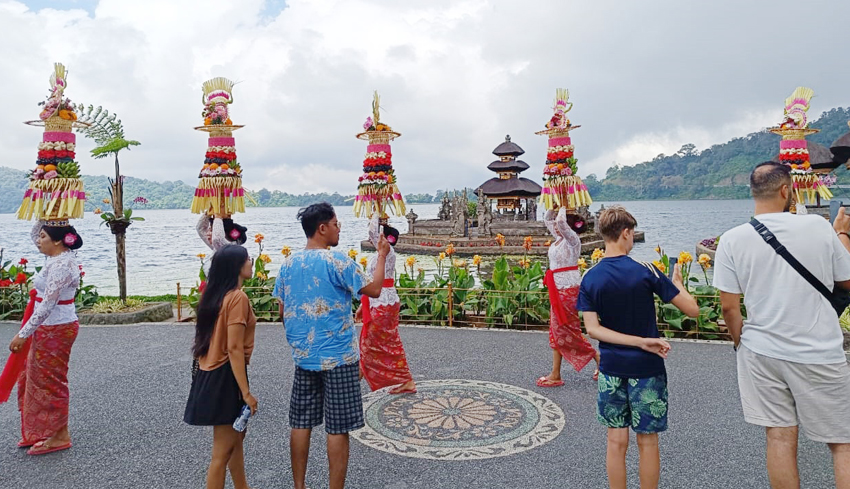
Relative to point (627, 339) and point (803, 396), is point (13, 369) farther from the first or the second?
point (803, 396)

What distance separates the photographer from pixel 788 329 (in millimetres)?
2268

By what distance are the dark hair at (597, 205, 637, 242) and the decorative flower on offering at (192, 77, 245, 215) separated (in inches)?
139

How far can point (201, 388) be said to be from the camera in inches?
102

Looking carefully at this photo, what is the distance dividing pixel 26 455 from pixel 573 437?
3.65 meters

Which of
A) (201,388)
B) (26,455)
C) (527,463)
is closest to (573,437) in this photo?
(527,463)

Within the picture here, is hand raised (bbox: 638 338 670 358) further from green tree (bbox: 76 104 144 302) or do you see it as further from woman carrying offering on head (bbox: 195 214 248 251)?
green tree (bbox: 76 104 144 302)

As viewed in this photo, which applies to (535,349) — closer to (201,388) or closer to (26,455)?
(201,388)

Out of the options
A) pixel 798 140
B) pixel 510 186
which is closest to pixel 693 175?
pixel 510 186

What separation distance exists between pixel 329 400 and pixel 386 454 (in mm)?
898

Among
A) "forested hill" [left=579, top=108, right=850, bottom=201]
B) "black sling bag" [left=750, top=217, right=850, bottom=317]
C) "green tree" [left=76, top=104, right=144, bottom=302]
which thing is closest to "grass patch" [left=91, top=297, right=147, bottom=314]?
"green tree" [left=76, top=104, right=144, bottom=302]

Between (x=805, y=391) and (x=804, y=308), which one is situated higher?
(x=804, y=308)

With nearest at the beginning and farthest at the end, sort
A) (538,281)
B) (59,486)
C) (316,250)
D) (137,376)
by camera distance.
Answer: (316,250)
(59,486)
(137,376)
(538,281)

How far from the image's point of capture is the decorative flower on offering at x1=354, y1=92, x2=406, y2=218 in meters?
5.01

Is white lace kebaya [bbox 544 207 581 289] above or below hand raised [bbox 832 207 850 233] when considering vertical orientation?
below
